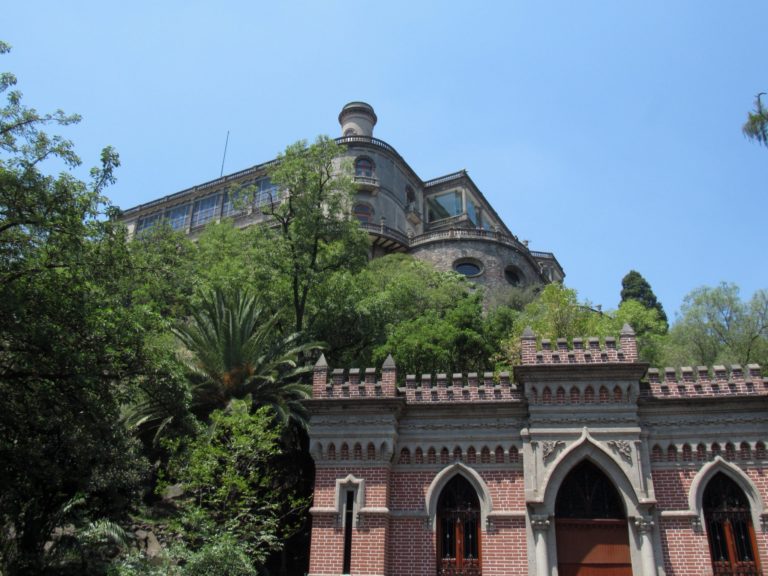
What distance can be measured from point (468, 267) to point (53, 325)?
34438 millimetres

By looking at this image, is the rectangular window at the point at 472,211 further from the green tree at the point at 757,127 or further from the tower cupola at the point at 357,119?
the green tree at the point at 757,127

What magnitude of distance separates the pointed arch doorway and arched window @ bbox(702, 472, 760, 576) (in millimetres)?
1955

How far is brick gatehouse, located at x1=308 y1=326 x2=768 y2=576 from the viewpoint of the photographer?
15625 millimetres

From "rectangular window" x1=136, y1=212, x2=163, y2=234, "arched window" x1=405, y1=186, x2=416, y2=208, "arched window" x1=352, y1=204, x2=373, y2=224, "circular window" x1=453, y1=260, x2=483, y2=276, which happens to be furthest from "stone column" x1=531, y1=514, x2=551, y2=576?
"rectangular window" x1=136, y1=212, x2=163, y2=234

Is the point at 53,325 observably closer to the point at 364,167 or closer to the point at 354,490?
the point at 354,490

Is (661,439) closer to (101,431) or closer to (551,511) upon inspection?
(551,511)

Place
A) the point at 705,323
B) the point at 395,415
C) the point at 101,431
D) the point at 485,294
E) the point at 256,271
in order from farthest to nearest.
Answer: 1. the point at 485,294
2. the point at 705,323
3. the point at 256,271
4. the point at 395,415
5. the point at 101,431

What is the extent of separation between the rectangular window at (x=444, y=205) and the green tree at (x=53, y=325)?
1806 inches

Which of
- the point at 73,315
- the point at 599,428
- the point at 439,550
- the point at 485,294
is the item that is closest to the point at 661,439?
the point at 599,428

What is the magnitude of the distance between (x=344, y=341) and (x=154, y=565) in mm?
13316

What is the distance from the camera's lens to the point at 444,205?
60906 millimetres

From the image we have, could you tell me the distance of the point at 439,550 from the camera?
1642 cm

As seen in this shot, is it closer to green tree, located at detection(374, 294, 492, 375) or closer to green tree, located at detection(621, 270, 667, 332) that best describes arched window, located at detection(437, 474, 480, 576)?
green tree, located at detection(374, 294, 492, 375)

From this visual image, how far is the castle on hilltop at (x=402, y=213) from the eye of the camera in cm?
4669
